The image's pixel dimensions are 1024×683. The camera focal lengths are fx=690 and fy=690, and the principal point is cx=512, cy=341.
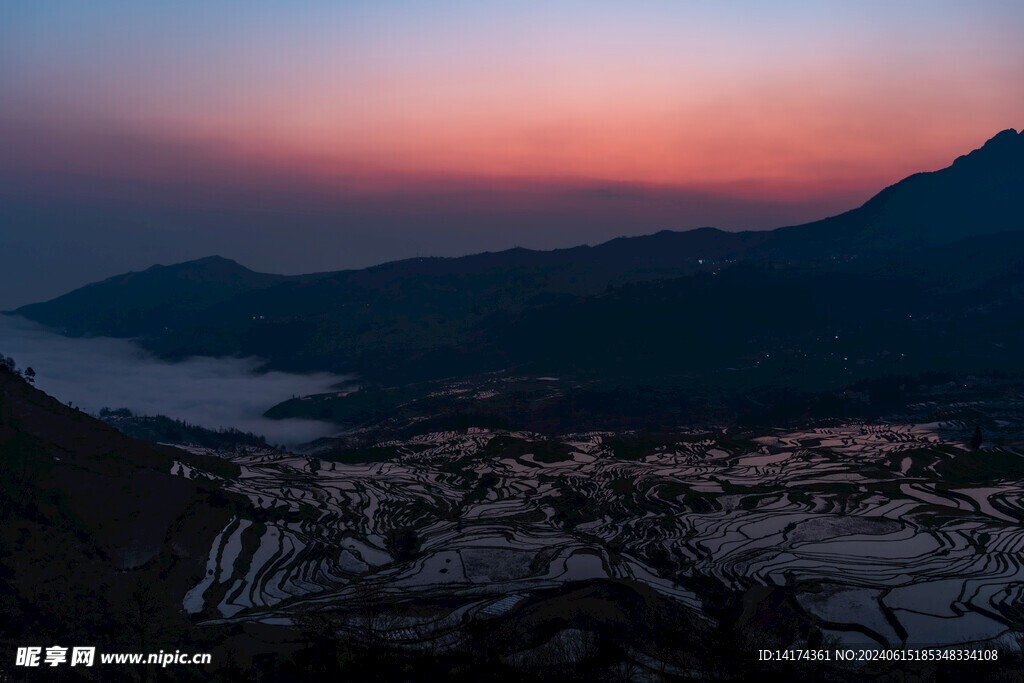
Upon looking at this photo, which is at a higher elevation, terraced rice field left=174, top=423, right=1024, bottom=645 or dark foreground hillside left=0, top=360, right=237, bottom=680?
dark foreground hillside left=0, top=360, right=237, bottom=680

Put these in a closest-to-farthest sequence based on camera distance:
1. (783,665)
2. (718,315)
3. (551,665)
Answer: (551,665) → (783,665) → (718,315)

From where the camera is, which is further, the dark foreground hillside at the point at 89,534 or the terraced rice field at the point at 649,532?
the terraced rice field at the point at 649,532

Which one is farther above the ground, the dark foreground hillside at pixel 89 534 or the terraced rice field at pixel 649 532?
the dark foreground hillside at pixel 89 534

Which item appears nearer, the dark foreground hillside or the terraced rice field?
the dark foreground hillside

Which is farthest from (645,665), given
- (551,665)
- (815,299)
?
(815,299)

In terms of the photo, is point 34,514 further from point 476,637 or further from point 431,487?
point 431,487

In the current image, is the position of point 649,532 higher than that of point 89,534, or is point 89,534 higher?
point 89,534

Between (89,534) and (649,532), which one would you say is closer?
(89,534)

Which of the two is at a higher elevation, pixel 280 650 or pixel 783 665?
pixel 280 650
